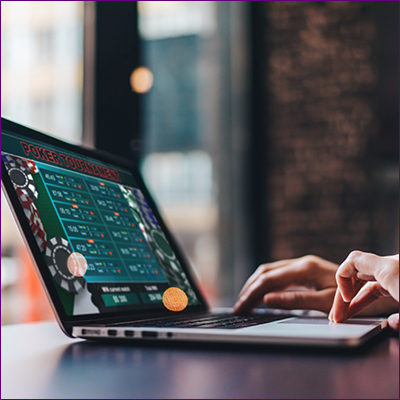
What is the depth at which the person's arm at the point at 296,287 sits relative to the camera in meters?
0.86

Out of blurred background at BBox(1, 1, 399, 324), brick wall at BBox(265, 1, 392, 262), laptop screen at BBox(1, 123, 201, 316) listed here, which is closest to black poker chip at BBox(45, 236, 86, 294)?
laptop screen at BBox(1, 123, 201, 316)

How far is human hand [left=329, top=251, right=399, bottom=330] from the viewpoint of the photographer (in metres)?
0.55

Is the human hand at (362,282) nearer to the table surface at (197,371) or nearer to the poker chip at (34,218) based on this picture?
the table surface at (197,371)

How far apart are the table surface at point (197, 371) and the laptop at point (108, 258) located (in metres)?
0.02

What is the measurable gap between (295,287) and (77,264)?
0.46m

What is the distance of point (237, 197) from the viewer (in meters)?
3.08

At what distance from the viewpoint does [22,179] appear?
26.2 inches

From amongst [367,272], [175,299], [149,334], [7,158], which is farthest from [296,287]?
[7,158]

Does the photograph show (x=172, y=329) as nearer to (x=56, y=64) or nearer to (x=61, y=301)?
(x=61, y=301)

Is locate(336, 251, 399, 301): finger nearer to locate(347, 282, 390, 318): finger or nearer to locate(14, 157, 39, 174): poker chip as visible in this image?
locate(347, 282, 390, 318): finger

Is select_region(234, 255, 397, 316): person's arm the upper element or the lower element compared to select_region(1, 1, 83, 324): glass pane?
lower

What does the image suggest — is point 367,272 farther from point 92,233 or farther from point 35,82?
point 35,82

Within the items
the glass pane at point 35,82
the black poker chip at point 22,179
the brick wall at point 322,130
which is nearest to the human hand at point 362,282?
the black poker chip at point 22,179

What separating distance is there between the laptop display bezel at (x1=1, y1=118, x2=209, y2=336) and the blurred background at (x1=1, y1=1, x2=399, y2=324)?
5.72 ft
